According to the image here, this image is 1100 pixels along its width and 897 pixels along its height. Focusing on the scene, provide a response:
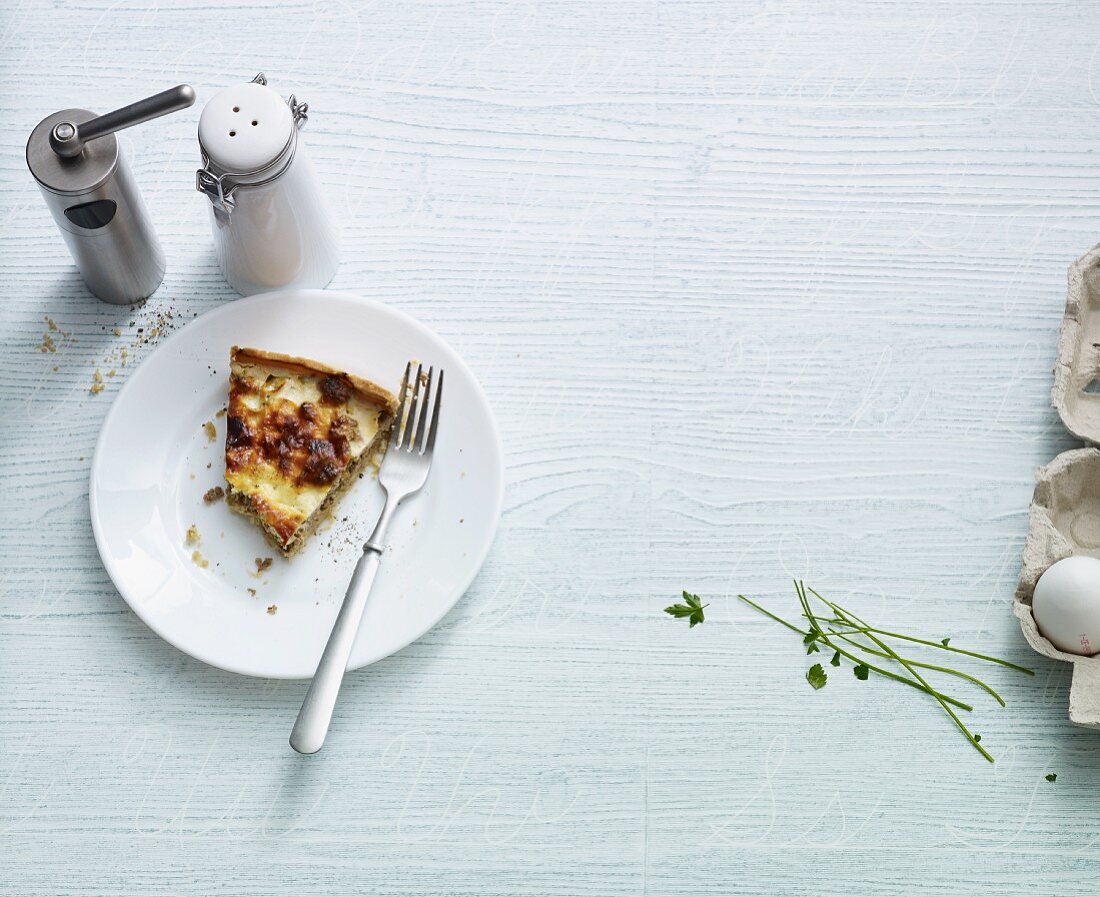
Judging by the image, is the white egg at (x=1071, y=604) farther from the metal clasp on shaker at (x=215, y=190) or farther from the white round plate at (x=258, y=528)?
the metal clasp on shaker at (x=215, y=190)

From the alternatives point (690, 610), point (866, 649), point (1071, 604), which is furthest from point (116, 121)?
point (1071, 604)

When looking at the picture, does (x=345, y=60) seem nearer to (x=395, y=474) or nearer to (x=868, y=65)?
(x=395, y=474)

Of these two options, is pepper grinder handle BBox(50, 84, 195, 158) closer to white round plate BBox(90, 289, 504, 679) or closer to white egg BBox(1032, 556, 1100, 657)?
white round plate BBox(90, 289, 504, 679)

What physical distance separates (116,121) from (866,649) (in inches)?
53.4

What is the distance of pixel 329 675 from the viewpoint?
163cm

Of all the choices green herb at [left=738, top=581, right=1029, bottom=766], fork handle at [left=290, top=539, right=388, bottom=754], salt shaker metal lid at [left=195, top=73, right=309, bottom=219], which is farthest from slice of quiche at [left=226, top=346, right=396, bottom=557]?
green herb at [left=738, top=581, right=1029, bottom=766]

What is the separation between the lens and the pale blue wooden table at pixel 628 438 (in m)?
1.70

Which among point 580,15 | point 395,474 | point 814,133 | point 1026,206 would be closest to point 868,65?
point 814,133

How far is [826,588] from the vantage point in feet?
5.90

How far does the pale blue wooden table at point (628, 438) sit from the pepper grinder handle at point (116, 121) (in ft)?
0.97

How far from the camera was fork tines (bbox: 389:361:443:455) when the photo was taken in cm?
175

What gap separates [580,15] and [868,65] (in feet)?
1.69

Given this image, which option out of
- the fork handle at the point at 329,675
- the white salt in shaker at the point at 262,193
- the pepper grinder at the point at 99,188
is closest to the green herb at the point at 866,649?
the fork handle at the point at 329,675

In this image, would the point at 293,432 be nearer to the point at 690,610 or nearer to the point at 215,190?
the point at 215,190
